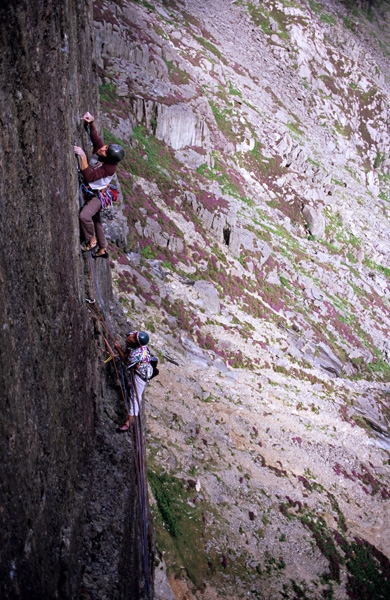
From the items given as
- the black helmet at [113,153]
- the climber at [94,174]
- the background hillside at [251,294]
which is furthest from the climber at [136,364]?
the background hillside at [251,294]

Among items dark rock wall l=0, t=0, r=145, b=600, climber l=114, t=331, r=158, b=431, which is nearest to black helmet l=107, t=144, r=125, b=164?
dark rock wall l=0, t=0, r=145, b=600

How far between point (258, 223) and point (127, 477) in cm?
3007

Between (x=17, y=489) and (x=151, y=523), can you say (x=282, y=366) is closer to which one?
(x=151, y=523)

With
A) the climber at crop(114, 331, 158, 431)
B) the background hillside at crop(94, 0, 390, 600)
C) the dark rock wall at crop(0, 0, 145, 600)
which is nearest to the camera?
the dark rock wall at crop(0, 0, 145, 600)

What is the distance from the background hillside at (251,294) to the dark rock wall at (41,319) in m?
4.98

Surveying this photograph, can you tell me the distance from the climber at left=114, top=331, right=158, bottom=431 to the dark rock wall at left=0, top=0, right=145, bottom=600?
159 cm

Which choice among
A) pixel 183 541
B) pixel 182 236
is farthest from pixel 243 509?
pixel 182 236

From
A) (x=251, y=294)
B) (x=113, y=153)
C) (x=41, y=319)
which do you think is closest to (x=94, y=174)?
(x=113, y=153)

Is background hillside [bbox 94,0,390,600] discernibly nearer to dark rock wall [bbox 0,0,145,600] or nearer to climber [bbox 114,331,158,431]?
climber [bbox 114,331,158,431]

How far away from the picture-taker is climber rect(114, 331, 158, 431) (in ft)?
29.0

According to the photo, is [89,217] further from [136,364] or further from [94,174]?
[136,364]

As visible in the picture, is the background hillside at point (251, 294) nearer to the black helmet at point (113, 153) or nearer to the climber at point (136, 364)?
the climber at point (136, 364)

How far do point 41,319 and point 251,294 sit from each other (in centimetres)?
2426

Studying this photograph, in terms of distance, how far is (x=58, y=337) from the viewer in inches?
227
